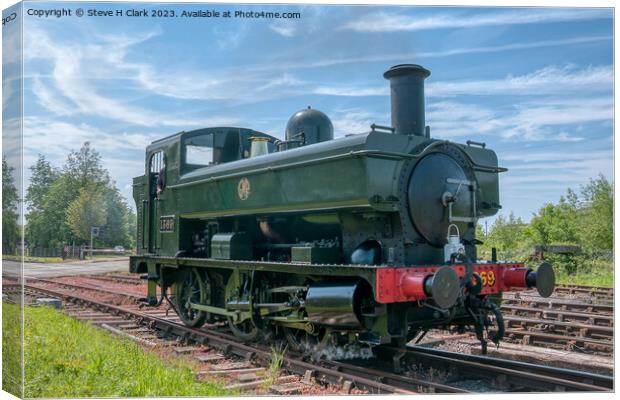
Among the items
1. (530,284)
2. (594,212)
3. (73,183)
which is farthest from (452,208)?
(73,183)

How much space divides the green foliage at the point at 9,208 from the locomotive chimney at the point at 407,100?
4484 mm

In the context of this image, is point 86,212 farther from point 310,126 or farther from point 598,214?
point 598,214

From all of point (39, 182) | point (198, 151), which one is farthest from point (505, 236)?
point (39, 182)

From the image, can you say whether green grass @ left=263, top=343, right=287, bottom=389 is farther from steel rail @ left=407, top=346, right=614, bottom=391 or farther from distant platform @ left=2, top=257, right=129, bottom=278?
distant platform @ left=2, top=257, right=129, bottom=278

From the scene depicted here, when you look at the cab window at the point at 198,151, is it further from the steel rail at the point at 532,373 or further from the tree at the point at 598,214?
the tree at the point at 598,214

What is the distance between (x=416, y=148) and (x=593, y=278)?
10.8 m

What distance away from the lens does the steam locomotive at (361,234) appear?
6.65 metres

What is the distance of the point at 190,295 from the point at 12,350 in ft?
15.2

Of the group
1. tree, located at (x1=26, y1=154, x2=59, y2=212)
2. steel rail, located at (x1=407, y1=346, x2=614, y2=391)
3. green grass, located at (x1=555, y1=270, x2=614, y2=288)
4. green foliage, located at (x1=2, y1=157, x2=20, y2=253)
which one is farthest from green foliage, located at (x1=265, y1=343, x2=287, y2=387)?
green grass, located at (x1=555, y1=270, x2=614, y2=288)

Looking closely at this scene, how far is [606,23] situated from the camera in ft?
20.7

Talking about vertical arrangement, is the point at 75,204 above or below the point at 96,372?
above

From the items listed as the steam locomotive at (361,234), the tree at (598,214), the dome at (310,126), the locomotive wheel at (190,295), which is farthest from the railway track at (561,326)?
the dome at (310,126)

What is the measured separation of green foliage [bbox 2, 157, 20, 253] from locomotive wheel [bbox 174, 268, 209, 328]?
428 cm

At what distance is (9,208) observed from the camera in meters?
5.98
